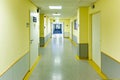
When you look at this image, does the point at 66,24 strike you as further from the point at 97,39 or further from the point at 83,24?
the point at 97,39

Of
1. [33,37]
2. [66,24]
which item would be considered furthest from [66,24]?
[33,37]

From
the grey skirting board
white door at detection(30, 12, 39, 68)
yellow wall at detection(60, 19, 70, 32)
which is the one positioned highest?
yellow wall at detection(60, 19, 70, 32)

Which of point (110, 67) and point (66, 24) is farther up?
point (66, 24)

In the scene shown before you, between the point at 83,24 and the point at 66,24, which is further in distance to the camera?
the point at 66,24

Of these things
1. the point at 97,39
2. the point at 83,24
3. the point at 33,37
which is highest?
the point at 83,24

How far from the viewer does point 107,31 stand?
5379 millimetres

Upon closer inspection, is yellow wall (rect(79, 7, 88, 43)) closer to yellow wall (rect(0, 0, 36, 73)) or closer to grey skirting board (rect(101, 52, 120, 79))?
grey skirting board (rect(101, 52, 120, 79))

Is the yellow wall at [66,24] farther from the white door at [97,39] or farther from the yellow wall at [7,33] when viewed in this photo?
the yellow wall at [7,33]

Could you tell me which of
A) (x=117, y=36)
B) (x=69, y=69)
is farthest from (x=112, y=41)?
(x=69, y=69)

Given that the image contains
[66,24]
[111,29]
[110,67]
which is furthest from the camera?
[66,24]

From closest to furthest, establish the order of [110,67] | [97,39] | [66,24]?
[110,67] → [97,39] → [66,24]

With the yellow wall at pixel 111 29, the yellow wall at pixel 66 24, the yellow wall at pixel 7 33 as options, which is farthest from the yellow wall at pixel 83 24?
the yellow wall at pixel 66 24

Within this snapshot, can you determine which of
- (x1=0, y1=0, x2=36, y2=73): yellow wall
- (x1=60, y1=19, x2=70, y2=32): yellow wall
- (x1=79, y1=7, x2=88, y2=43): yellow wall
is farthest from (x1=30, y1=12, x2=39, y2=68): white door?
(x1=60, y1=19, x2=70, y2=32): yellow wall

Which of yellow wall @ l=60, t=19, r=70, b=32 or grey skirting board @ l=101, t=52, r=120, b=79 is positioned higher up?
yellow wall @ l=60, t=19, r=70, b=32
